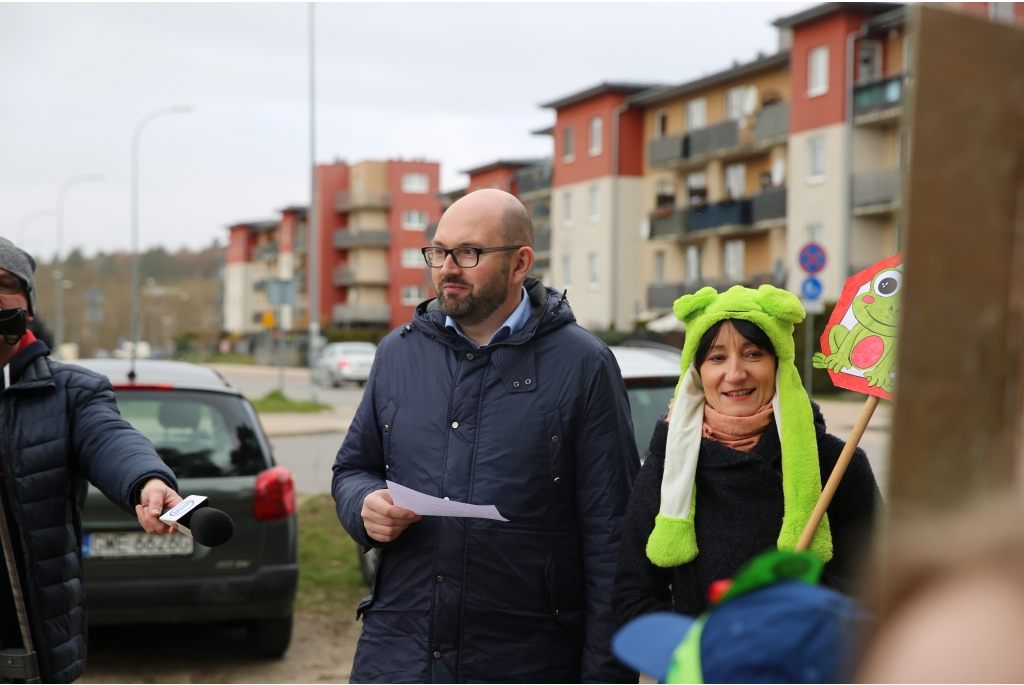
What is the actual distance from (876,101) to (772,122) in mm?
5367

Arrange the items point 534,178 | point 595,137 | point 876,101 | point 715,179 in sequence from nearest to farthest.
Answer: point 876,101 → point 715,179 → point 595,137 → point 534,178

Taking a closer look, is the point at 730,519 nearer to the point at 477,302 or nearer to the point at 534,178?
the point at 477,302

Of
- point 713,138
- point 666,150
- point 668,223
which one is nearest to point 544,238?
point 668,223

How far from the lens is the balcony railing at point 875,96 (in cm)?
3434

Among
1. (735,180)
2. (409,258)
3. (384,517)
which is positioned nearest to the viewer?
(384,517)

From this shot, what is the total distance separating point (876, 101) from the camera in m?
35.3

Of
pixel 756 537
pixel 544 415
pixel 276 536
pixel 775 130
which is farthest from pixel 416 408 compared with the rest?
pixel 775 130

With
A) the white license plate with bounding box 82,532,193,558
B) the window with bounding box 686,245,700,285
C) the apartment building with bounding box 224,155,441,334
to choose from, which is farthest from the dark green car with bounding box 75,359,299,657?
the apartment building with bounding box 224,155,441,334

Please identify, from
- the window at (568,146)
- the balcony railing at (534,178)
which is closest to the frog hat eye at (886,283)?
the window at (568,146)

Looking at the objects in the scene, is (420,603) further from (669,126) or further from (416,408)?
(669,126)

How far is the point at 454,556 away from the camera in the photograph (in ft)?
9.52

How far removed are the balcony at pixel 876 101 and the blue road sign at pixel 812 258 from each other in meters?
22.4

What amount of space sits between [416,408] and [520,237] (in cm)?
59

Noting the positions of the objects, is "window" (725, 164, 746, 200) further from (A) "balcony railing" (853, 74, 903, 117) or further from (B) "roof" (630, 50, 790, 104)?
(A) "balcony railing" (853, 74, 903, 117)
